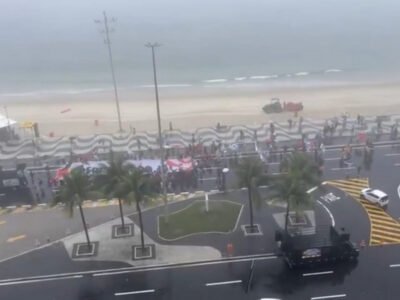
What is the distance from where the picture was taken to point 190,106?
73875 millimetres

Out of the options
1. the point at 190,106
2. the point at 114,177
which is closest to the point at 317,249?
the point at 114,177

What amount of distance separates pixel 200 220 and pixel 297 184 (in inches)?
323

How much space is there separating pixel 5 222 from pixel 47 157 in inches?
529

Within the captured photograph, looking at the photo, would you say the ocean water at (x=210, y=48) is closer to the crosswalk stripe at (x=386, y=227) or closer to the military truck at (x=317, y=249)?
the crosswalk stripe at (x=386, y=227)

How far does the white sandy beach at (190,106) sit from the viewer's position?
64188mm

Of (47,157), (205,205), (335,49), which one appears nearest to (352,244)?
(205,205)

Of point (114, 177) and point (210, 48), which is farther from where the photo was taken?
point (210, 48)

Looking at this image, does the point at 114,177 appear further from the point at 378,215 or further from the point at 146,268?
the point at 378,215

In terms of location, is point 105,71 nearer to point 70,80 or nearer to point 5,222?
point 70,80

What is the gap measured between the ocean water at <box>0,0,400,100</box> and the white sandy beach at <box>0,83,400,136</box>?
16.4 feet

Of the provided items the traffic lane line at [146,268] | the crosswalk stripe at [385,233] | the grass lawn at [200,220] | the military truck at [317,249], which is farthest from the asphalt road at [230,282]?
the grass lawn at [200,220]

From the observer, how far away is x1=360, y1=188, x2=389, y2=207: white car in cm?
3638

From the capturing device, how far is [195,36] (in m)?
129

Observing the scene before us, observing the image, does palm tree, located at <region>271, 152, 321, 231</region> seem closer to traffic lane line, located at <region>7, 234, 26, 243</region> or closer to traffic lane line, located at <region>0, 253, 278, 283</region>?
traffic lane line, located at <region>0, 253, 278, 283</region>
